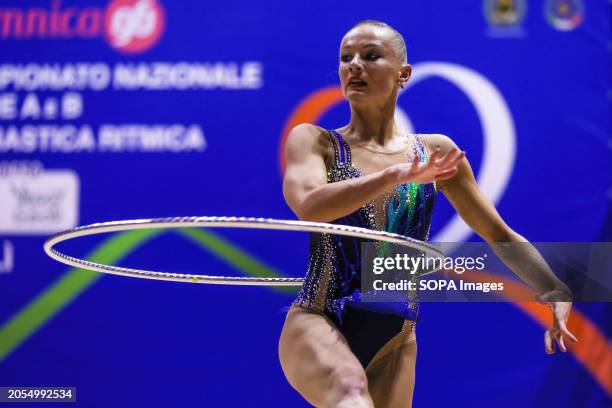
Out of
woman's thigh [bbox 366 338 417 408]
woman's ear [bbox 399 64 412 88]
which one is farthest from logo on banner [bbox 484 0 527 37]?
woman's thigh [bbox 366 338 417 408]

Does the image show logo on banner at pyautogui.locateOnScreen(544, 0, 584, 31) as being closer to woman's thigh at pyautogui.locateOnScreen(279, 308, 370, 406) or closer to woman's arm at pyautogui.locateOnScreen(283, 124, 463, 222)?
woman's arm at pyautogui.locateOnScreen(283, 124, 463, 222)

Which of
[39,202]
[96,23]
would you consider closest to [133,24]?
[96,23]

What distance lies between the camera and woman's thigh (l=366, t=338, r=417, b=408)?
3.04 m

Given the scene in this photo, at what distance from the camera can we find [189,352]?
5.07m

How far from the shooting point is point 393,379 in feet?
10.0

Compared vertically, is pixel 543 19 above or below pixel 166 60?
above

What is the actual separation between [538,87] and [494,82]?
10.5 inches

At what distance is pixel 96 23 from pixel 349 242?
287cm

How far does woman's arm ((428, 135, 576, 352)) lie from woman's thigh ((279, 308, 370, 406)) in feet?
2.72

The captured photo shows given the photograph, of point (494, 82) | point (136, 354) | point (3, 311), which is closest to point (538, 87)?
point (494, 82)

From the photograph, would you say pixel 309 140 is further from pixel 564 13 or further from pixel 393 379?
pixel 564 13

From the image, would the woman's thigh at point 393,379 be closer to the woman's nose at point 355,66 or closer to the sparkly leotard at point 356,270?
the sparkly leotard at point 356,270

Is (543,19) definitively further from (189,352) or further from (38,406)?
(38,406)

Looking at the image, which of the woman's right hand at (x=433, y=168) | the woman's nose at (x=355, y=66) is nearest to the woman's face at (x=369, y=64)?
the woman's nose at (x=355, y=66)
